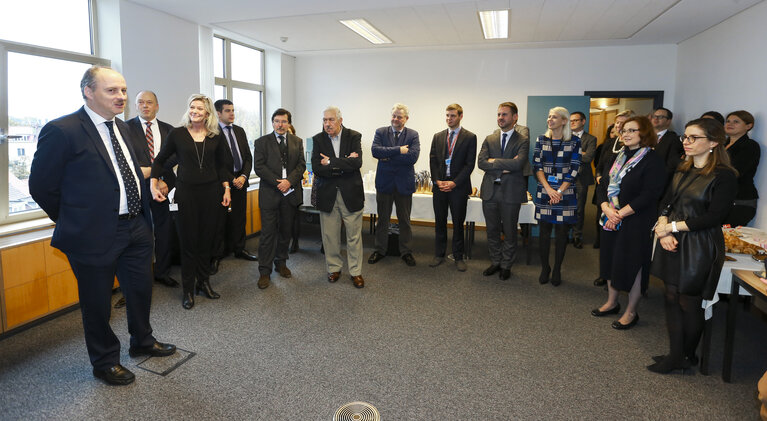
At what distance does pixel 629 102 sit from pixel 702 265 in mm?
9972

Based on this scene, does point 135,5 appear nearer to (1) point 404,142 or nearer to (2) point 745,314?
(1) point 404,142

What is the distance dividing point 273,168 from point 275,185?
21 centimetres

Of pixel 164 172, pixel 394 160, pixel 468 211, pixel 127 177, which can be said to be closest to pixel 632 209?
pixel 468 211

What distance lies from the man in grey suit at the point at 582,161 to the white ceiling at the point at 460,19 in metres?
1.15

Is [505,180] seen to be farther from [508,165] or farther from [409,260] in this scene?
[409,260]

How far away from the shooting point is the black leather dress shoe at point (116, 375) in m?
2.49

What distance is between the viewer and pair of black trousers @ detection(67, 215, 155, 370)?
241 centimetres

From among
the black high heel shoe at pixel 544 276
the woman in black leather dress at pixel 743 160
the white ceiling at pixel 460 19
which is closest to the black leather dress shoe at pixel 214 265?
the white ceiling at pixel 460 19

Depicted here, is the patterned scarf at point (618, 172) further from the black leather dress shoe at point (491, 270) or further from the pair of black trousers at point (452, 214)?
the pair of black trousers at point (452, 214)

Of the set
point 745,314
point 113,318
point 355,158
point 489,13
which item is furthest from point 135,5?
point 745,314

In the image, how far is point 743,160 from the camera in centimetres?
410

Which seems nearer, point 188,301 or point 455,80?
point 188,301

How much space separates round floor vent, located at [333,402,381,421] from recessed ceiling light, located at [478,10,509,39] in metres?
4.30

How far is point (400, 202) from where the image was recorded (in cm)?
491
